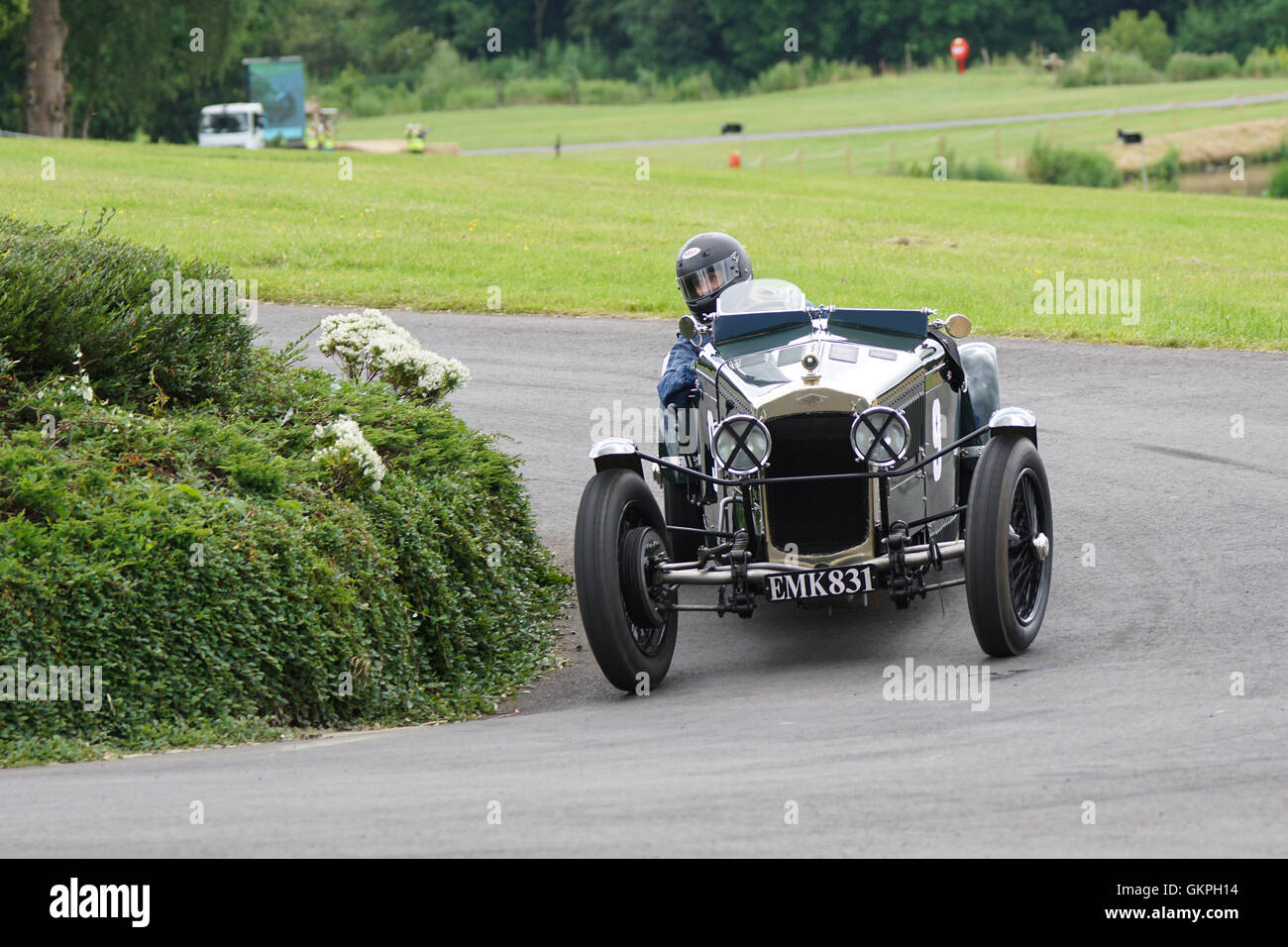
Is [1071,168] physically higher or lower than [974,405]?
higher

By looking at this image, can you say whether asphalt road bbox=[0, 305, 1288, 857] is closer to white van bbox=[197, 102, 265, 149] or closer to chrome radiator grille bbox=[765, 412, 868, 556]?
chrome radiator grille bbox=[765, 412, 868, 556]

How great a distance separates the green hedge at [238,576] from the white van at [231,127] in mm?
47526

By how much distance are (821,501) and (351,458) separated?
2.42 metres

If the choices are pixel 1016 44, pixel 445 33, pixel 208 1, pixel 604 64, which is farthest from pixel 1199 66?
pixel 208 1

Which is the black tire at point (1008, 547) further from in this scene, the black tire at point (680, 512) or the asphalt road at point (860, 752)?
the black tire at point (680, 512)

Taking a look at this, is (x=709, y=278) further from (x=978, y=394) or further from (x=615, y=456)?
(x=615, y=456)

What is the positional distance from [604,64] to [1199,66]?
34971mm

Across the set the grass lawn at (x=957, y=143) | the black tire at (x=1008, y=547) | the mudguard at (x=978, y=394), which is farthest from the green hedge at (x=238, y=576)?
the grass lawn at (x=957, y=143)

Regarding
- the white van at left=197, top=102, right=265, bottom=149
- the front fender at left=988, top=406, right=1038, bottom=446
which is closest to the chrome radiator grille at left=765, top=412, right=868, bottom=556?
the front fender at left=988, top=406, right=1038, bottom=446

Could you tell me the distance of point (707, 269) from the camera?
8.92 meters

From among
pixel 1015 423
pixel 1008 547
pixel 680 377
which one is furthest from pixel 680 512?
pixel 1008 547

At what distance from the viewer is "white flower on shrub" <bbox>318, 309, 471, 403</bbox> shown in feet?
33.8

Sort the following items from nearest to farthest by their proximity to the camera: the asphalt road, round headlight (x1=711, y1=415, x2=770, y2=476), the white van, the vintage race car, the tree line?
the asphalt road < the vintage race car < round headlight (x1=711, y1=415, x2=770, y2=476) < the white van < the tree line
